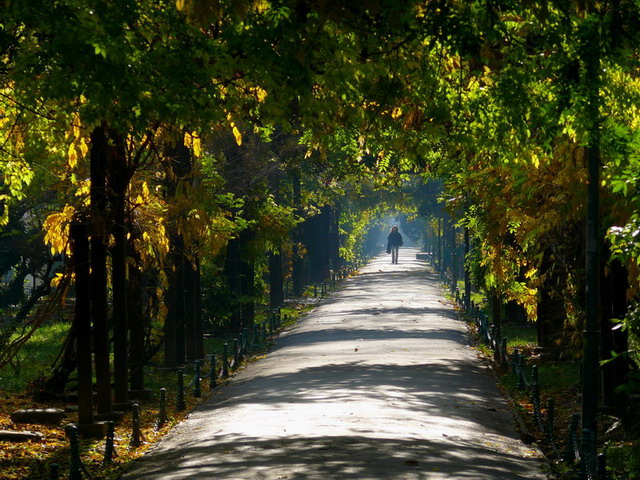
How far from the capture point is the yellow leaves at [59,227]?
17859 millimetres

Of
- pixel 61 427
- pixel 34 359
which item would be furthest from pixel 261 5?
pixel 34 359

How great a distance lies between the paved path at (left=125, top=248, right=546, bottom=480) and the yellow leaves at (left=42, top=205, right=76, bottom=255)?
133 inches

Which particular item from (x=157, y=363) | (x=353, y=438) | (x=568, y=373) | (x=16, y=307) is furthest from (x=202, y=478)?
(x=16, y=307)

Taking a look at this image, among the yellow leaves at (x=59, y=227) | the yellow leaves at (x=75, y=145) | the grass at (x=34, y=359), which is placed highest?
the yellow leaves at (x=75, y=145)

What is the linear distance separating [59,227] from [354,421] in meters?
5.57

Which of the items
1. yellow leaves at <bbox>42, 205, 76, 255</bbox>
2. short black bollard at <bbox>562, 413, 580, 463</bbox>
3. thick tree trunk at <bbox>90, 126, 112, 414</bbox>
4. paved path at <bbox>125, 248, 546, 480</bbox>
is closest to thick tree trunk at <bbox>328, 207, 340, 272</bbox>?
paved path at <bbox>125, 248, 546, 480</bbox>

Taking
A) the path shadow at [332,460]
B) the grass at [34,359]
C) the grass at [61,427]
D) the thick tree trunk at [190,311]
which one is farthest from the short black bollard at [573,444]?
the thick tree trunk at [190,311]

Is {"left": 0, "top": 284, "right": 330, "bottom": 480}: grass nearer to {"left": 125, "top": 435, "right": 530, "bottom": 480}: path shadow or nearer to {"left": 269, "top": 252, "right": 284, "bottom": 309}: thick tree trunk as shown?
{"left": 125, "top": 435, "right": 530, "bottom": 480}: path shadow

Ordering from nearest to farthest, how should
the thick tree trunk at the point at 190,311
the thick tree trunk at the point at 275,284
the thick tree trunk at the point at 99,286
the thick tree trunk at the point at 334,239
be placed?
the thick tree trunk at the point at 99,286 < the thick tree trunk at the point at 190,311 < the thick tree trunk at the point at 275,284 < the thick tree trunk at the point at 334,239

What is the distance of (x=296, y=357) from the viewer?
26688 mm

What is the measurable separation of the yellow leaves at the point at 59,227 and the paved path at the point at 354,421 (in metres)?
3.37

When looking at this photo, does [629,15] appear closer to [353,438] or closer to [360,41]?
[360,41]

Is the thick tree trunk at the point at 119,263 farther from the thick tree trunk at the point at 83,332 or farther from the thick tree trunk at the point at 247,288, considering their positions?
the thick tree trunk at the point at 247,288

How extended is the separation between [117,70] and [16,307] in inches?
1582
